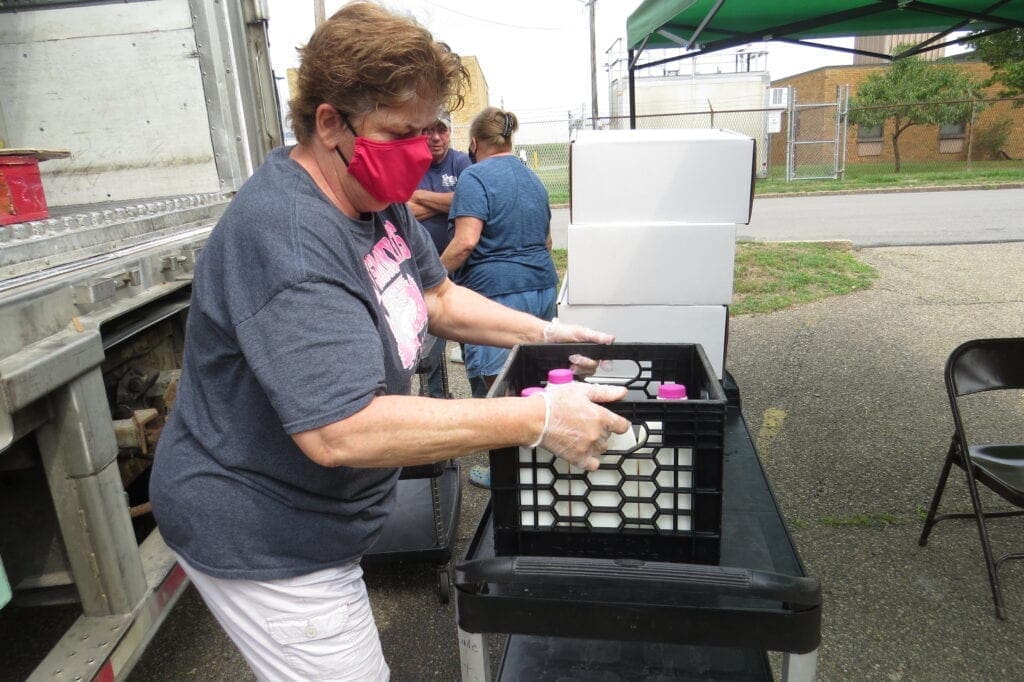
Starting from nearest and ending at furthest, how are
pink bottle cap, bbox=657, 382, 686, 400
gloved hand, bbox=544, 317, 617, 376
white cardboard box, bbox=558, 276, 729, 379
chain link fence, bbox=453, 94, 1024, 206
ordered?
pink bottle cap, bbox=657, 382, 686, 400 → gloved hand, bbox=544, 317, 617, 376 → white cardboard box, bbox=558, 276, 729, 379 → chain link fence, bbox=453, 94, 1024, 206

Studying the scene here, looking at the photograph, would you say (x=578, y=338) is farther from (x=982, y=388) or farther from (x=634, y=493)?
(x=982, y=388)

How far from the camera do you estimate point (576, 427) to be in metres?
1.18

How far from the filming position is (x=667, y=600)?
1.23m

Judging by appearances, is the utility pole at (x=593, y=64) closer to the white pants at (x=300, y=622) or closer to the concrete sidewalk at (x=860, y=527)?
the concrete sidewalk at (x=860, y=527)

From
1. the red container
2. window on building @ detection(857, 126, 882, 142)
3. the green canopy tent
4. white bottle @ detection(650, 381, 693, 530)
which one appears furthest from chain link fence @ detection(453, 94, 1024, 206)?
white bottle @ detection(650, 381, 693, 530)

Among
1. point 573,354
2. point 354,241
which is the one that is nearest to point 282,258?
point 354,241

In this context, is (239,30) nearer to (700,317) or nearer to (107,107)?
(107,107)

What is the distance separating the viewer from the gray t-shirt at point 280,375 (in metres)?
1.12

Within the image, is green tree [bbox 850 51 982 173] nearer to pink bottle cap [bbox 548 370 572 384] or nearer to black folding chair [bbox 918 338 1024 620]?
black folding chair [bbox 918 338 1024 620]

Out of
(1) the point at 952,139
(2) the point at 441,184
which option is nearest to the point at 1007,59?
(1) the point at 952,139

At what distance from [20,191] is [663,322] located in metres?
2.29

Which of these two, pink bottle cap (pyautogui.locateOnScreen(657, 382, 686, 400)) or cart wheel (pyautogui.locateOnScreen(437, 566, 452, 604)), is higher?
pink bottle cap (pyautogui.locateOnScreen(657, 382, 686, 400))

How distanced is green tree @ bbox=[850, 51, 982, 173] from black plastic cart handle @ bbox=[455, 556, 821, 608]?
2483 cm

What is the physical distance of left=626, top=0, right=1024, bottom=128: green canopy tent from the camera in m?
4.15
